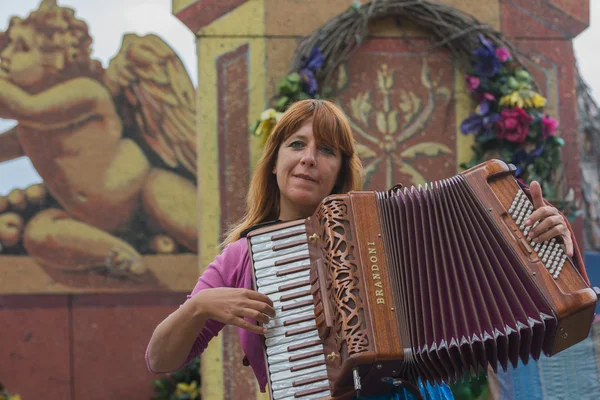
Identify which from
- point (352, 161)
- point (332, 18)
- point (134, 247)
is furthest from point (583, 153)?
point (352, 161)

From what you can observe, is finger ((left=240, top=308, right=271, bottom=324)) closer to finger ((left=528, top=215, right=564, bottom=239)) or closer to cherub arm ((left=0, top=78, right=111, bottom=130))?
finger ((left=528, top=215, right=564, bottom=239))

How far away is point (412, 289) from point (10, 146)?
4.41 meters

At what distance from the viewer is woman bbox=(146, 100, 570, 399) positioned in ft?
6.89

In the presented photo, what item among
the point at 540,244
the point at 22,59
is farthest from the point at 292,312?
the point at 22,59

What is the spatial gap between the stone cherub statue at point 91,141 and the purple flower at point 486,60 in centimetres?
245

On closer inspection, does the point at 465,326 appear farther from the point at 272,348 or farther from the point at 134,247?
the point at 134,247

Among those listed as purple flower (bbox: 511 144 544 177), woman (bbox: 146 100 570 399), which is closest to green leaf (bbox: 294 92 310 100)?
purple flower (bbox: 511 144 544 177)

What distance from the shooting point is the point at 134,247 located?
596 cm

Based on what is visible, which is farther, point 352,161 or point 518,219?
point 352,161

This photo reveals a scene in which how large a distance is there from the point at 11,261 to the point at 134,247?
796 millimetres

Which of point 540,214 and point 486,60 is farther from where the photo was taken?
point 486,60

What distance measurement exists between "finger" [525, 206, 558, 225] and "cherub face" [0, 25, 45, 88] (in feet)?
15.0

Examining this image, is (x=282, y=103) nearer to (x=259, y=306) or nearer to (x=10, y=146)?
(x=259, y=306)

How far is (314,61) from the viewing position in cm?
420
